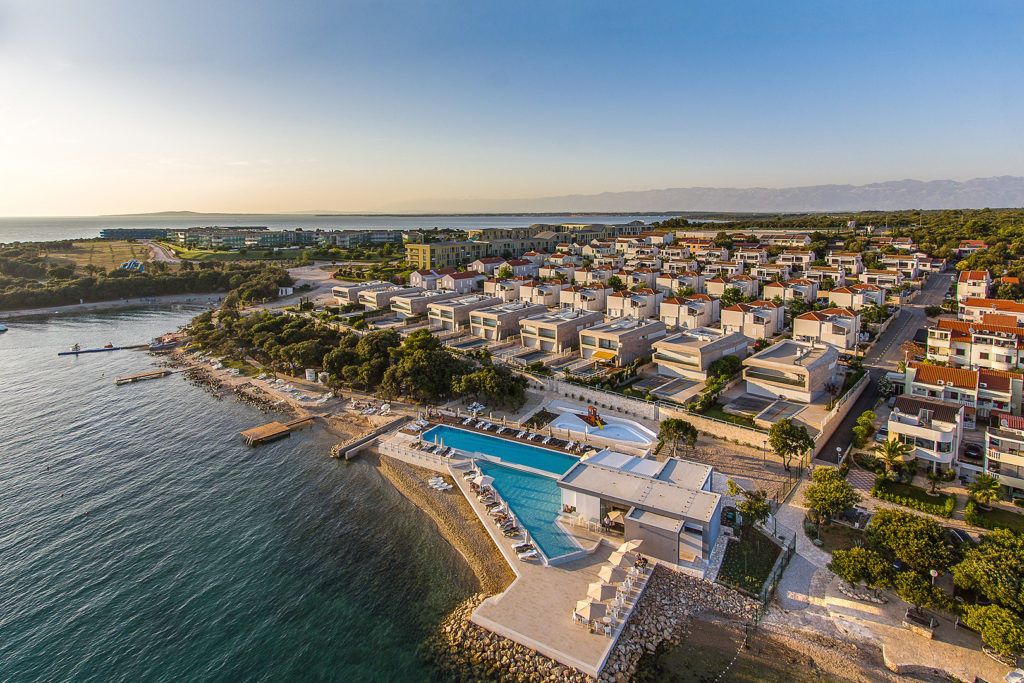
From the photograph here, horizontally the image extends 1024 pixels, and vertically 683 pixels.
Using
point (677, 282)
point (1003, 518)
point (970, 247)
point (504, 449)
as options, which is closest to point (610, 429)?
point (504, 449)

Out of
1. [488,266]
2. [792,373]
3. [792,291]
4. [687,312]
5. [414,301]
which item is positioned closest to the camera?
[792,373]

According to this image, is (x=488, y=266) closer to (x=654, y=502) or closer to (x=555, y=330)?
(x=555, y=330)

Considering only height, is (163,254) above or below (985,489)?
above

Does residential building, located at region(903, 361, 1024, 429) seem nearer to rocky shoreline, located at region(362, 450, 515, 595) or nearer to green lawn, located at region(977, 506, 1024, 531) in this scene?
green lawn, located at region(977, 506, 1024, 531)

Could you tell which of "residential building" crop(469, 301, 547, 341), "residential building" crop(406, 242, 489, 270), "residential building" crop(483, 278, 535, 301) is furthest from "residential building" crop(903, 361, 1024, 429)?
"residential building" crop(406, 242, 489, 270)

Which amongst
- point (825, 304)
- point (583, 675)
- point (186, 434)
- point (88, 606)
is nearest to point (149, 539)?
point (88, 606)

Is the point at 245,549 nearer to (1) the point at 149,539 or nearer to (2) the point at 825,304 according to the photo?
(1) the point at 149,539

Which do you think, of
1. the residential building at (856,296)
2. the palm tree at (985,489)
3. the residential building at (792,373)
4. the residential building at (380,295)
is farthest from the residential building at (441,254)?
the palm tree at (985,489)
